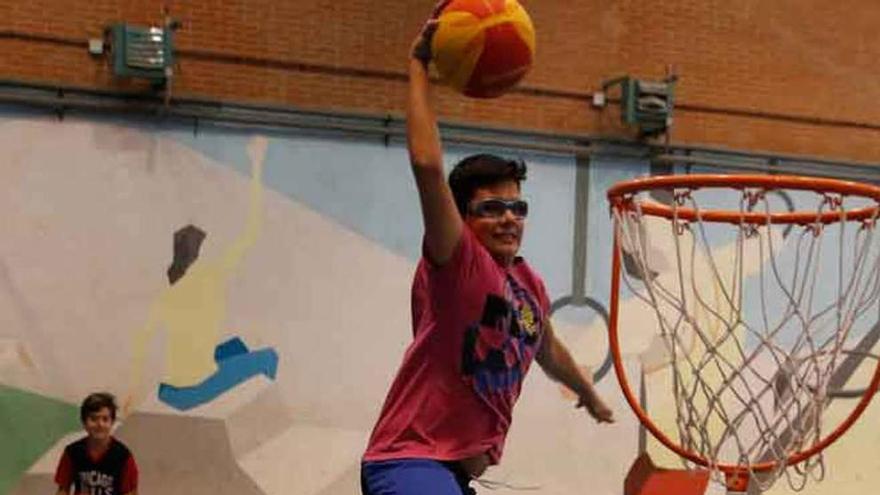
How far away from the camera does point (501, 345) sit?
407cm

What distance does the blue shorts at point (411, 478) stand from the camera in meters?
3.87

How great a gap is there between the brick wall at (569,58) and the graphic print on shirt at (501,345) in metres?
6.00

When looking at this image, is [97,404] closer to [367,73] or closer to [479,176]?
[367,73]

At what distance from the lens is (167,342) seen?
958cm

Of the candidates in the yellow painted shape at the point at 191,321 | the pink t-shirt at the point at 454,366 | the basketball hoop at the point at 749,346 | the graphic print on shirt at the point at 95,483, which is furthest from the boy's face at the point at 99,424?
the pink t-shirt at the point at 454,366

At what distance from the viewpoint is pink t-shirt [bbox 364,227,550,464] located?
3951 millimetres

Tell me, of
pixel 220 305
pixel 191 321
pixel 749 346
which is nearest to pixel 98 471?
pixel 191 321

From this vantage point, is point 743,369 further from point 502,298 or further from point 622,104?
point 622,104

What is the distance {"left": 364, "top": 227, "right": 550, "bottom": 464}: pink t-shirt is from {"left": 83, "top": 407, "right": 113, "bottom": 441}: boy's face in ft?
15.6

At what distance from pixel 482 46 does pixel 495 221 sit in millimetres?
513

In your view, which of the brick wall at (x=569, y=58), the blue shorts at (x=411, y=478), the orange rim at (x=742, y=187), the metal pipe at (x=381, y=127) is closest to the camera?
the blue shorts at (x=411, y=478)

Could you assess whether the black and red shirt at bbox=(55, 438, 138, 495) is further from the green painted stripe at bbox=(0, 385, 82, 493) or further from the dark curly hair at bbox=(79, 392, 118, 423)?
the green painted stripe at bbox=(0, 385, 82, 493)

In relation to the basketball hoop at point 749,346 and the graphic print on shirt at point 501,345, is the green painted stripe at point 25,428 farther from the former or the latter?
the graphic print on shirt at point 501,345

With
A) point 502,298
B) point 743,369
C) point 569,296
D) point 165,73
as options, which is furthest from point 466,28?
point 569,296
